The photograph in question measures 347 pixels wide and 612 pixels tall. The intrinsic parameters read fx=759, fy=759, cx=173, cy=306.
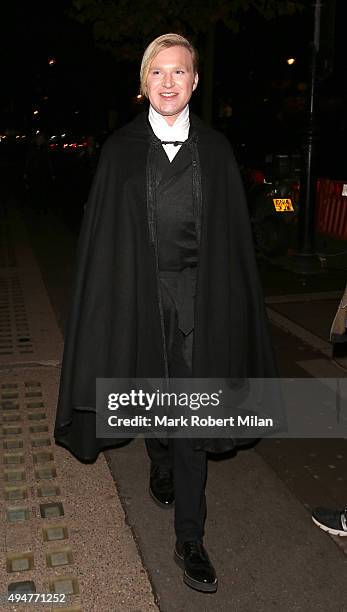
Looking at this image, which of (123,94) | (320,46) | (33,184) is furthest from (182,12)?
(123,94)

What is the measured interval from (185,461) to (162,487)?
0.80 meters

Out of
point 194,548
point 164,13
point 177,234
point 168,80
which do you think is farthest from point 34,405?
point 164,13

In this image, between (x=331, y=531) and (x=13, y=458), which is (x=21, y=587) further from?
(x=331, y=531)

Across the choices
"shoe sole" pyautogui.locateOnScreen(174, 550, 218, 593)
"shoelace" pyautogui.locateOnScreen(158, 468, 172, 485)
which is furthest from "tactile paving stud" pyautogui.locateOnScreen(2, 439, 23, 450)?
"shoe sole" pyautogui.locateOnScreen(174, 550, 218, 593)

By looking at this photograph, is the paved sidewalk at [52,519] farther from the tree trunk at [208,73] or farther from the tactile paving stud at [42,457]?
the tree trunk at [208,73]

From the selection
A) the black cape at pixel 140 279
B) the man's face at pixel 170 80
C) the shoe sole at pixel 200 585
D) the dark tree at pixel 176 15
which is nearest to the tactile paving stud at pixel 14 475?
the black cape at pixel 140 279

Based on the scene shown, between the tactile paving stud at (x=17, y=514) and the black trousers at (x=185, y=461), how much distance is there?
0.95m

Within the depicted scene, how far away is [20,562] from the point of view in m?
3.43

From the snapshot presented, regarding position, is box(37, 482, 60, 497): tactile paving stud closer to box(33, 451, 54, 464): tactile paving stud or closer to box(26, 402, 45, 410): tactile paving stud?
box(33, 451, 54, 464): tactile paving stud

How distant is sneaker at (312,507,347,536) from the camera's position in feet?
12.1

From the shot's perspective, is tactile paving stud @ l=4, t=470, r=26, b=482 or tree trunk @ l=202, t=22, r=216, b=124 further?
tree trunk @ l=202, t=22, r=216, b=124

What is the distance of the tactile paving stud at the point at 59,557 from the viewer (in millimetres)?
3428

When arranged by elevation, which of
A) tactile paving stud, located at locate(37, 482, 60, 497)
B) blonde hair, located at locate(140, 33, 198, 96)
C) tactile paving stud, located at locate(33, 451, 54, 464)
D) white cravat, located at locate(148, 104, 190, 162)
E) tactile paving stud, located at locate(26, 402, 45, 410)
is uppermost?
blonde hair, located at locate(140, 33, 198, 96)

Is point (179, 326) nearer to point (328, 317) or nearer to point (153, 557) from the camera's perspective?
point (153, 557)
